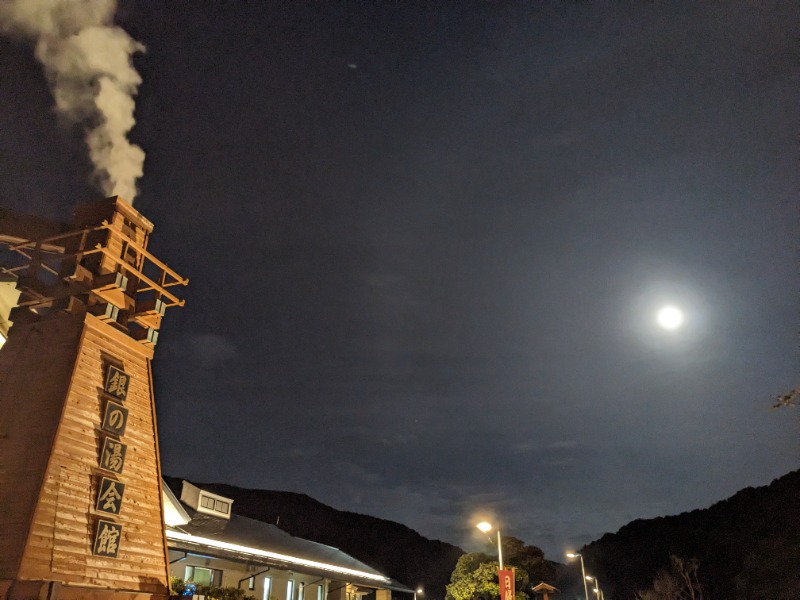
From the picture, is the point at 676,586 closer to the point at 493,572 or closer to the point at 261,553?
the point at 493,572

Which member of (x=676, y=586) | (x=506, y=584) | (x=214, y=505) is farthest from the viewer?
(x=676, y=586)

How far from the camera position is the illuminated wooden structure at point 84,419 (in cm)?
1215

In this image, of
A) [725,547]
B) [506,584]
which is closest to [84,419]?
[506,584]

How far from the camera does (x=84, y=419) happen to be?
14.0 m

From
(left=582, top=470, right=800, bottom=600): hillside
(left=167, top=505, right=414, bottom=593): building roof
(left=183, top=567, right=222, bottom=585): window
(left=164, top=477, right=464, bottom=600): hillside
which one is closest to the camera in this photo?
(left=167, top=505, right=414, bottom=593): building roof

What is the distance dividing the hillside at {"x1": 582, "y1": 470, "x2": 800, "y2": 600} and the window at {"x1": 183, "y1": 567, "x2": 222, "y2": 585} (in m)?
40.5

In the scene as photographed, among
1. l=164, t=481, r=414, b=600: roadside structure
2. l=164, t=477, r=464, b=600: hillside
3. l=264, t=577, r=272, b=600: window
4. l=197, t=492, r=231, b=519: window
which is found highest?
l=164, t=477, r=464, b=600: hillside

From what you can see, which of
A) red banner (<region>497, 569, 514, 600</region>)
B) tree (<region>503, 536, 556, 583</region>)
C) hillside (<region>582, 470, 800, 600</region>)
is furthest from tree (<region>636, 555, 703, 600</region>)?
red banner (<region>497, 569, 514, 600</region>)

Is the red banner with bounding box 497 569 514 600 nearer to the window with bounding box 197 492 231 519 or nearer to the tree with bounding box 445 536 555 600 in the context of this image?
the window with bounding box 197 492 231 519

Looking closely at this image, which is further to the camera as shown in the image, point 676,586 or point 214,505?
point 676,586

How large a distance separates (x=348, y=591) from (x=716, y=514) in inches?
2606

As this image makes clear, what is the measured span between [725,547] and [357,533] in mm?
57588

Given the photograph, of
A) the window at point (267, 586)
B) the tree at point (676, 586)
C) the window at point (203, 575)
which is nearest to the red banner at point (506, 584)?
the window at point (267, 586)

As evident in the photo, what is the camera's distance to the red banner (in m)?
20.9
